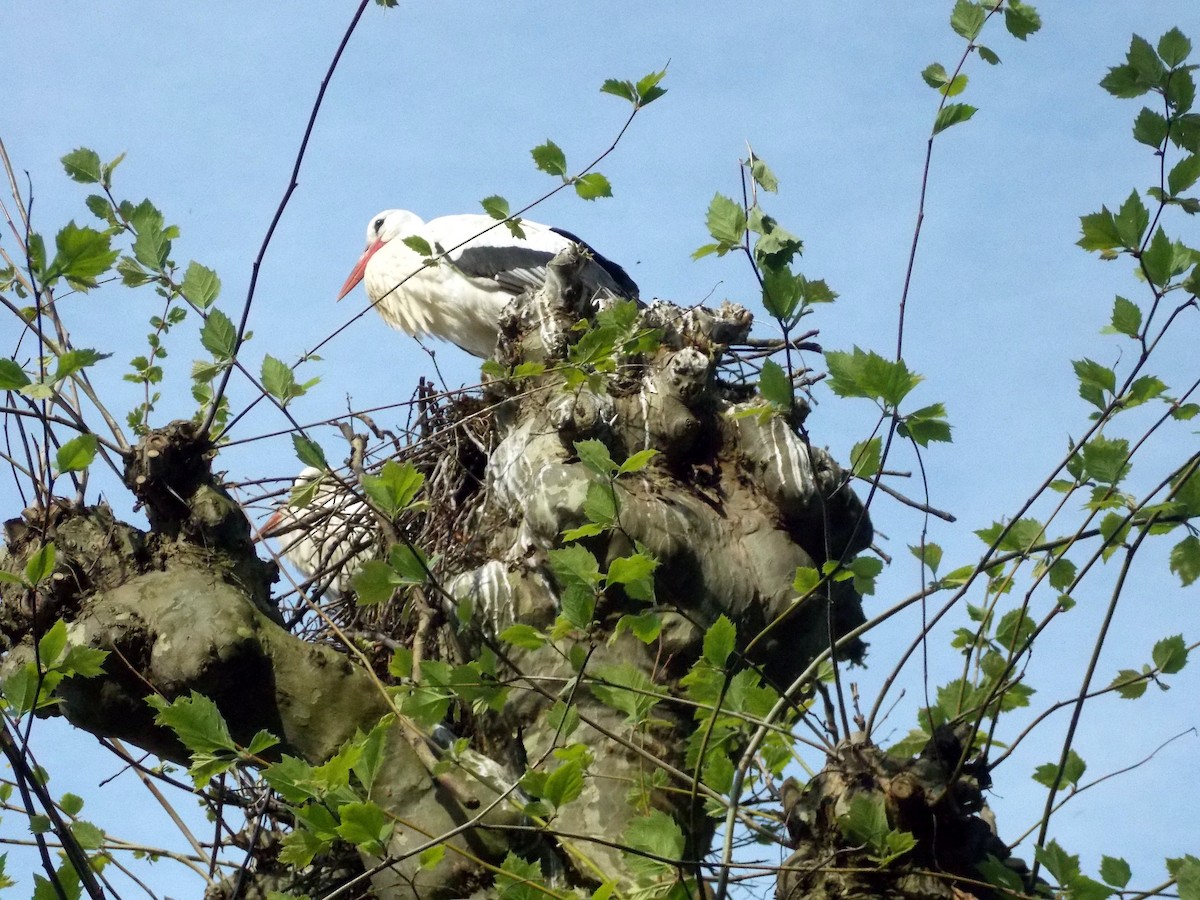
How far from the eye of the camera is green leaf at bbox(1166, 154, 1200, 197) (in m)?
2.31

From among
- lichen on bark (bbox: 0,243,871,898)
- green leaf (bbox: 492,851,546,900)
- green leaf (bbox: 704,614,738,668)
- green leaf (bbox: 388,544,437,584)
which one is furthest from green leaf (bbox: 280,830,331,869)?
green leaf (bbox: 704,614,738,668)

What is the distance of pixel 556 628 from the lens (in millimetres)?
2506

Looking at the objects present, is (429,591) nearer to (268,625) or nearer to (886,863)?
(268,625)

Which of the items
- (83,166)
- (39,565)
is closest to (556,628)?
(39,565)

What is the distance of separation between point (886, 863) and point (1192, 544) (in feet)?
2.51

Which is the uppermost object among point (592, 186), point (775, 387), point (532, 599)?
point (592, 186)

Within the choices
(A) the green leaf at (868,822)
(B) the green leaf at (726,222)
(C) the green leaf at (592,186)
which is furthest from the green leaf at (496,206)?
(A) the green leaf at (868,822)

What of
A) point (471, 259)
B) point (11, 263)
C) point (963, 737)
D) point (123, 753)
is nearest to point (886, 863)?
point (963, 737)

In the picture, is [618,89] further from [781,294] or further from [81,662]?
[81,662]

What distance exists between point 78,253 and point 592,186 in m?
1.19

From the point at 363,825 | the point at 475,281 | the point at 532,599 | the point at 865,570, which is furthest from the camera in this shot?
the point at 475,281

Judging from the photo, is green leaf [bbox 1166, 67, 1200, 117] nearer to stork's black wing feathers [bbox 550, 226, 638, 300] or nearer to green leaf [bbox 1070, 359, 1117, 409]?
green leaf [bbox 1070, 359, 1117, 409]

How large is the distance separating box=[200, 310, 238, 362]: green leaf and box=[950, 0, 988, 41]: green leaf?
153cm

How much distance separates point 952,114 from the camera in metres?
2.45
